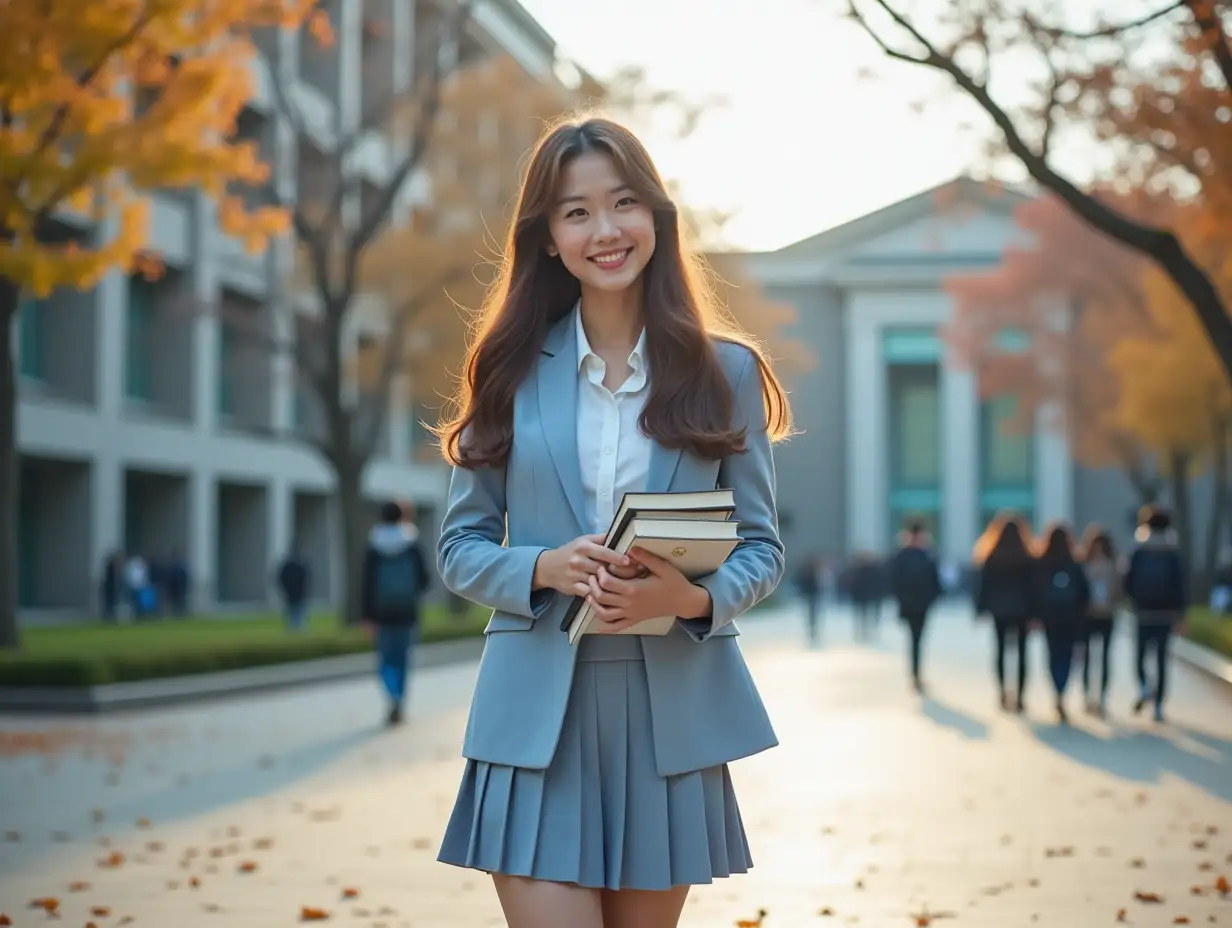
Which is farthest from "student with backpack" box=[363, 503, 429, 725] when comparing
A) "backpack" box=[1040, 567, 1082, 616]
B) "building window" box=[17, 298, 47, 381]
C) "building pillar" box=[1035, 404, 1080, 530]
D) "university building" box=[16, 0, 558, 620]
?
"building pillar" box=[1035, 404, 1080, 530]

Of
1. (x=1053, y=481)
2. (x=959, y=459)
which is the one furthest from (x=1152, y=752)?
(x=1053, y=481)

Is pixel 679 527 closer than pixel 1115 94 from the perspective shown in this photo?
Yes

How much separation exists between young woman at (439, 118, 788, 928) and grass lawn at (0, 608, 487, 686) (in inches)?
533

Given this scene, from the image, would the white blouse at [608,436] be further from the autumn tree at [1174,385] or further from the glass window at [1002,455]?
the glass window at [1002,455]

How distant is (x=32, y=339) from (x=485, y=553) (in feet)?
109

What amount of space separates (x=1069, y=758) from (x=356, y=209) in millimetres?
36178

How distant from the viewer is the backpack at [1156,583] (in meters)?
15.4

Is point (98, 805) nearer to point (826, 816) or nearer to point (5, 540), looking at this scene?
point (826, 816)

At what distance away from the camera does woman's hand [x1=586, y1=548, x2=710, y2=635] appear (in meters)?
3.10

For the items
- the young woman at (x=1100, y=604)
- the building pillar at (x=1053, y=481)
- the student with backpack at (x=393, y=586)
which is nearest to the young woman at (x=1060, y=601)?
the young woman at (x=1100, y=604)

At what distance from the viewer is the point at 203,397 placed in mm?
40125

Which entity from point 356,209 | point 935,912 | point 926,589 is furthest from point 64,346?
point 935,912

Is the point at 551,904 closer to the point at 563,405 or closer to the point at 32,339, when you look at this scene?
the point at 563,405

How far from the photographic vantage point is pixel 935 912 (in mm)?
7039
